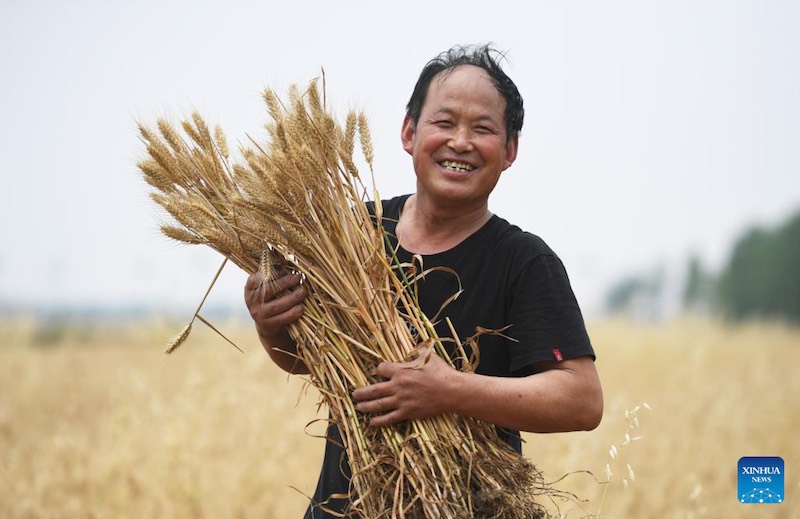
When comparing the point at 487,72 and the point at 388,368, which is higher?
the point at 487,72

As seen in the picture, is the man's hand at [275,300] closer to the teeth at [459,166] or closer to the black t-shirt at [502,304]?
the black t-shirt at [502,304]

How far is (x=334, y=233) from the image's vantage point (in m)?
2.01

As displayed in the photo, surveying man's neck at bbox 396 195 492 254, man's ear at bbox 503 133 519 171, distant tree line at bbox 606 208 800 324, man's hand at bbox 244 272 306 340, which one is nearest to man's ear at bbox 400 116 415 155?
man's neck at bbox 396 195 492 254

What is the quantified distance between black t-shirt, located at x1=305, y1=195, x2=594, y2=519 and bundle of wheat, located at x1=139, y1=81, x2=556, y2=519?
0.27ft

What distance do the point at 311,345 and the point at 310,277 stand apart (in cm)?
16

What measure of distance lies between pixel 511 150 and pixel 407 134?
28 cm

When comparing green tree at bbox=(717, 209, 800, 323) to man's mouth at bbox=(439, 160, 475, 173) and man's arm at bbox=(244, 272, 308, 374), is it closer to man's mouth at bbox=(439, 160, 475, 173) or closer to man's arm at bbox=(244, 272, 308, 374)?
man's mouth at bbox=(439, 160, 475, 173)

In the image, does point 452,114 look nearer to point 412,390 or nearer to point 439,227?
point 439,227

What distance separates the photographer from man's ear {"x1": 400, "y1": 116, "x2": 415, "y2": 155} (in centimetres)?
224

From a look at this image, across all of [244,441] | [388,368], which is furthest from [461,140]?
[244,441]

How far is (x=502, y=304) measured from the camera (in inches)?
79.3

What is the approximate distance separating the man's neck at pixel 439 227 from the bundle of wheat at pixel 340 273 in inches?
4.4

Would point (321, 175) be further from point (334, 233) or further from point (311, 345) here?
point (311, 345)

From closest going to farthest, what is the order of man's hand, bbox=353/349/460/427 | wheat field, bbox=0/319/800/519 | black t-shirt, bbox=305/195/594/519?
1. man's hand, bbox=353/349/460/427
2. black t-shirt, bbox=305/195/594/519
3. wheat field, bbox=0/319/800/519
